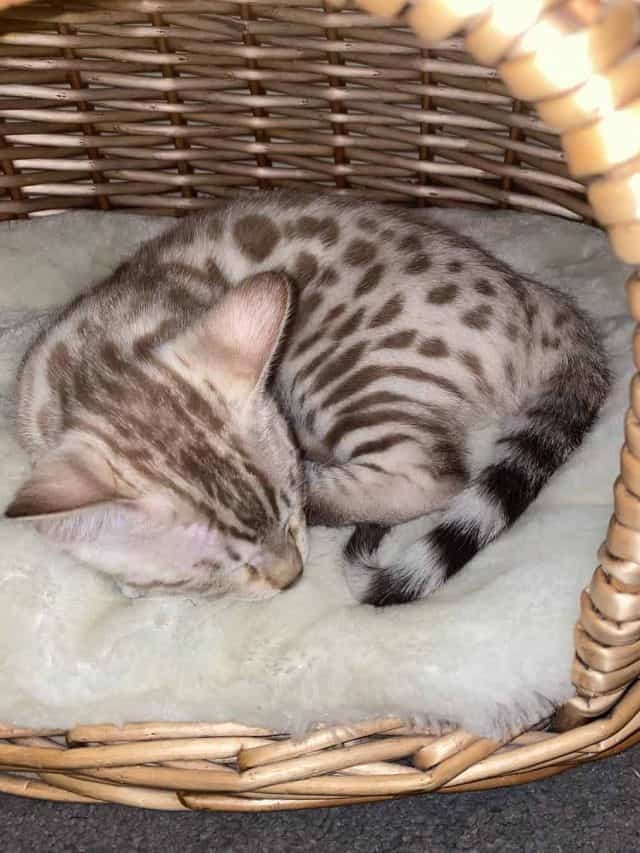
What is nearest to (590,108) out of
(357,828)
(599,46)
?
(599,46)

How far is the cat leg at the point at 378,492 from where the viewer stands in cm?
171

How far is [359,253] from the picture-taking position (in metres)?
1.87

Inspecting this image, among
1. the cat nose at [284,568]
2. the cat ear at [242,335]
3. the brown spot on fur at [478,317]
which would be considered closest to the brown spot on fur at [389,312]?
the brown spot on fur at [478,317]

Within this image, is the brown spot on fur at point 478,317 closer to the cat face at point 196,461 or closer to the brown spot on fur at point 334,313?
the brown spot on fur at point 334,313

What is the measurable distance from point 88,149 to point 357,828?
149cm

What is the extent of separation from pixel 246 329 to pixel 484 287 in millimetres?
499

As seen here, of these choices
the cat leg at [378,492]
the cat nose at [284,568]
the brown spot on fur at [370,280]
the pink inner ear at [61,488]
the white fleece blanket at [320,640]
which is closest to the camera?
the pink inner ear at [61,488]

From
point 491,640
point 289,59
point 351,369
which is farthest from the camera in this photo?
point 289,59

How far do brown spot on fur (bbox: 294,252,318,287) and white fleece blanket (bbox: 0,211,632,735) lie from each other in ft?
1.56

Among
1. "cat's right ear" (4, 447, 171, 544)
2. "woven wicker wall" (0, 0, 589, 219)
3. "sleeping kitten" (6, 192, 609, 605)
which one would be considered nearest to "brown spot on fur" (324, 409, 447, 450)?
"sleeping kitten" (6, 192, 609, 605)

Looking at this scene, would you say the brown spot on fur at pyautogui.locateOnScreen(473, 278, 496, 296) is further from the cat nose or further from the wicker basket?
the cat nose

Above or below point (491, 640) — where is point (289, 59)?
above

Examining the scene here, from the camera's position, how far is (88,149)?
2211mm

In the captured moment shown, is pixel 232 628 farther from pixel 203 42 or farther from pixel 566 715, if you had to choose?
pixel 203 42
